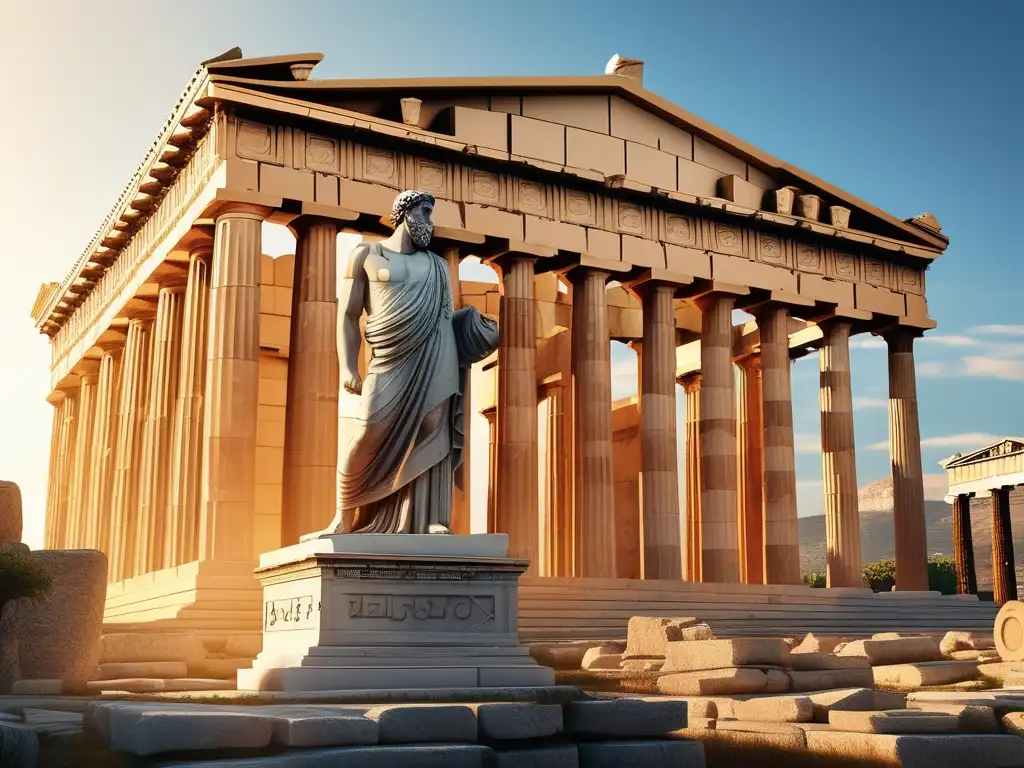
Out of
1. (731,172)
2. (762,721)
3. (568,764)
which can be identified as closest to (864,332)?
(731,172)

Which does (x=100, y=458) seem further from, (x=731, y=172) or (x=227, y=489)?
(x=731, y=172)

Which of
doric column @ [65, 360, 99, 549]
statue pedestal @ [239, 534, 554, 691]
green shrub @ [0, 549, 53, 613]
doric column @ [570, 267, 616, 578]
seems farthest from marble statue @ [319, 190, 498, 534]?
doric column @ [65, 360, 99, 549]

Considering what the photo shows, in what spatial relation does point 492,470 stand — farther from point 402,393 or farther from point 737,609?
point 402,393

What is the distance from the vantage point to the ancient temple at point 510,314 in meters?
31.8

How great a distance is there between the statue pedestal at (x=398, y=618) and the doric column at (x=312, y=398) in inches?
721

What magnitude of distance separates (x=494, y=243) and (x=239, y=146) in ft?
25.4

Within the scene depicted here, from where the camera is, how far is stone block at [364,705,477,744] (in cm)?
990

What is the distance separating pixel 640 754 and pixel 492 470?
3319cm

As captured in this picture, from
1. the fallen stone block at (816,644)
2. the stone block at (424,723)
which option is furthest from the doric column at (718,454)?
the stone block at (424,723)

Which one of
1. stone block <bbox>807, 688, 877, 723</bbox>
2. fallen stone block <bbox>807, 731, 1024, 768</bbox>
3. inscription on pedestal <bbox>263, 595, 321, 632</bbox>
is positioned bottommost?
fallen stone block <bbox>807, 731, 1024, 768</bbox>

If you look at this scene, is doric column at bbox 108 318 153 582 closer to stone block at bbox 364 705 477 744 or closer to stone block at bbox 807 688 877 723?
stone block at bbox 807 688 877 723

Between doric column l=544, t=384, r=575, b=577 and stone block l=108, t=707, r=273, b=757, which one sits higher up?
doric column l=544, t=384, r=575, b=577

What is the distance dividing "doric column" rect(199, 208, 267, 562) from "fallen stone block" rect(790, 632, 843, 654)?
44.0 ft

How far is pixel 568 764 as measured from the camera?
34.0 ft
